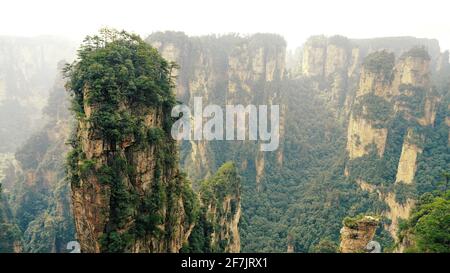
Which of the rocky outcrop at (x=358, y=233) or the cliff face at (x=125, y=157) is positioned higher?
the cliff face at (x=125, y=157)

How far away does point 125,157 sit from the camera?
20.1m

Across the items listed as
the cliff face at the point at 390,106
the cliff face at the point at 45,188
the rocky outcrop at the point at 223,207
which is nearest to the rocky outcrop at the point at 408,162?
the cliff face at the point at 390,106

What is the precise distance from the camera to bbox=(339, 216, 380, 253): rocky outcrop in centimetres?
2512

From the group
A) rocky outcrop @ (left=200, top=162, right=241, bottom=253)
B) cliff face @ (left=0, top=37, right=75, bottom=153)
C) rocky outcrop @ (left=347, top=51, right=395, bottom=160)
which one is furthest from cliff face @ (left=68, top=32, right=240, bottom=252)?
cliff face @ (left=0, top=37, right=75, bottom=153)

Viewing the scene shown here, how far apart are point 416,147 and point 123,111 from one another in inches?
1524

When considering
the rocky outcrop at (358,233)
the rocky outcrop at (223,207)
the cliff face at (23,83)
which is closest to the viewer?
the rocky outcrop at (358,233)

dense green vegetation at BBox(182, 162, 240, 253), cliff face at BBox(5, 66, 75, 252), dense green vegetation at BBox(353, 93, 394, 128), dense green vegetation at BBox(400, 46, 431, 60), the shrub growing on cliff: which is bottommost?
cliff face at BBox(5, 66, 75, 252)

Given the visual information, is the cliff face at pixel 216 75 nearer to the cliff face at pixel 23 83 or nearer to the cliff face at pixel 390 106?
the cliff face at pixel 390 106

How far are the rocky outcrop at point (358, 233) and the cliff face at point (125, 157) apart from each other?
11.2 m

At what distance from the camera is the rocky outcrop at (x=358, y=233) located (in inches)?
989

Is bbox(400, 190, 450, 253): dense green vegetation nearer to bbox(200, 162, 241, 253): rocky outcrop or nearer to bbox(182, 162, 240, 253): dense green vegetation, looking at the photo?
bbox(182, 162, 240, 253): dense green vegetation

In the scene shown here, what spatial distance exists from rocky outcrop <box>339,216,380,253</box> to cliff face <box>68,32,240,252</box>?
11.2 metres
